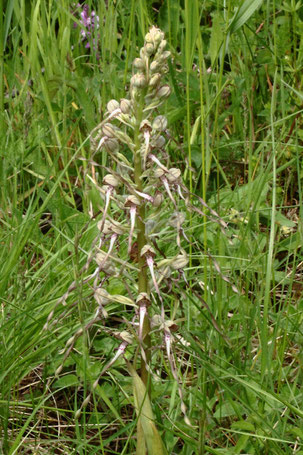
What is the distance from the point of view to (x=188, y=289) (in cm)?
204

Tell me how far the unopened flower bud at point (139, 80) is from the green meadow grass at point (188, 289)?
8.6 inches

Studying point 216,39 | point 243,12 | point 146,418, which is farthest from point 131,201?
point 216,39

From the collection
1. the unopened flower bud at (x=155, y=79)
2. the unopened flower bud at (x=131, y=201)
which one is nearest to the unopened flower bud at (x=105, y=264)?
the unopened flower bud at (x=131, y=201)

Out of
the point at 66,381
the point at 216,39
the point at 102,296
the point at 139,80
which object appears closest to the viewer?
the point at 139,80

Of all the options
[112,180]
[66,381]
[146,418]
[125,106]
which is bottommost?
[66,381]

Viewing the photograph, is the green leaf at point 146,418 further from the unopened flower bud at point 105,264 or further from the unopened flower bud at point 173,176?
the unopened flower bud at point 173,176

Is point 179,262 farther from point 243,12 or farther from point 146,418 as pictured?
point 243,12

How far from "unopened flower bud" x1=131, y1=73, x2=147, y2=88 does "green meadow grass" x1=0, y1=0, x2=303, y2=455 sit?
0.72 feet

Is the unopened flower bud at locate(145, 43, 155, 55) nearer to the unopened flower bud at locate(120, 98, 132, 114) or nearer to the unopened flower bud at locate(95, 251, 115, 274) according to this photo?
the unopened flower bud at locate(120, 98, 132, 114)

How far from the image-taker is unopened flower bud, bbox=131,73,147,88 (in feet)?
4.21

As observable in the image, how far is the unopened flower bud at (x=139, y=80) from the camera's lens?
1282mm

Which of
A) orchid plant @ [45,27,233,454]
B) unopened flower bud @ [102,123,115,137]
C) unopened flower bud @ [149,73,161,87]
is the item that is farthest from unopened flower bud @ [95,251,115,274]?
unopened flower bud @ [149,73,161,87]

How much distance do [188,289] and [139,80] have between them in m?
0.89

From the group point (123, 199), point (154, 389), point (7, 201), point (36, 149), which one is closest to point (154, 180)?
point (123, 199)
